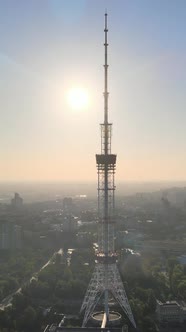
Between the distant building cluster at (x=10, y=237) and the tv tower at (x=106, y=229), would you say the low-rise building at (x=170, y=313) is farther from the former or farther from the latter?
the distant building cluster at (x=10, y=237)

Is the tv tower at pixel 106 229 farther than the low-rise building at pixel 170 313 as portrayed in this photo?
No

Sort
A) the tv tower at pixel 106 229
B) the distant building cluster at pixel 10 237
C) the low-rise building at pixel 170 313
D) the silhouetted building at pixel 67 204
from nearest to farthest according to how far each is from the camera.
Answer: the tv tower at pixel 106 229 → the low-rise building at pixel 170 313 → the distant building cluster at pixel 10 237 → the silhouetted building at pixel 67 204

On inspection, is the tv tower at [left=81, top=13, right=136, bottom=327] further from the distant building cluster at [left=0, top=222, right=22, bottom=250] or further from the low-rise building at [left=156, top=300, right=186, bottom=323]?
the distant building cluster at [left=0, top=222, right=22, bottom=250]

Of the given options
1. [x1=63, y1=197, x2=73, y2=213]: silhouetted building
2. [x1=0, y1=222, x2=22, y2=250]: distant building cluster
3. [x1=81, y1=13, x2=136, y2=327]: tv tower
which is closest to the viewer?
[x1=81, y1=13, x2=136, y2=327]: tv tower

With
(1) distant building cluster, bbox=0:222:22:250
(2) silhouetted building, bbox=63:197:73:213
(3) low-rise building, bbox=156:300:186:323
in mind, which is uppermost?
(2) silhouetted building, bbox=63:197:73:213

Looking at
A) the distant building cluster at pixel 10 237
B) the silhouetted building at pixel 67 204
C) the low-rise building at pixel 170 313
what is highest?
the silhouetted building at pixel 67 204

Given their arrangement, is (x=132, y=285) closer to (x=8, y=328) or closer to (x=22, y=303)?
(x=22, y=303)

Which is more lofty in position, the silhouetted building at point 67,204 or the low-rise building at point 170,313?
the silhouetted building at point 67,204

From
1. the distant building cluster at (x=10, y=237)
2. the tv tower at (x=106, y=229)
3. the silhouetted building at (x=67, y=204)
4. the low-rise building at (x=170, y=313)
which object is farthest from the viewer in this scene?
the silhouetted building at (x=67, y=204)

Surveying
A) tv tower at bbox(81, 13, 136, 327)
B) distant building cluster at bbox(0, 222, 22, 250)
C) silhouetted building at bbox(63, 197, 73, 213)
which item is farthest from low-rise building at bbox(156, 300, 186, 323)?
silhouetted building at bbox(63, 197, 73, 213)

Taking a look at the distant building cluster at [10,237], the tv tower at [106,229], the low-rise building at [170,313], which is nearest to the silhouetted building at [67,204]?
the distant building cluster at [10,237]

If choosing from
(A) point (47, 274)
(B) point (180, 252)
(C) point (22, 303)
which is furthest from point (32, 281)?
(B) point (180, 252)
